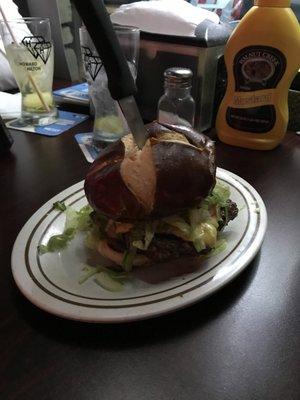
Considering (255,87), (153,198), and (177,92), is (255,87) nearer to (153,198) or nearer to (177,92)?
(177,92)

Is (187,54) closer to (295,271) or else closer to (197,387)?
(295,271)

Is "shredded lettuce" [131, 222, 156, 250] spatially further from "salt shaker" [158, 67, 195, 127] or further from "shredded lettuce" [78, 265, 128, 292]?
"salt shaker" [158, 67, 195, 127]

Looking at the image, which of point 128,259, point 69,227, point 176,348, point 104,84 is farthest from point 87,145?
point 176,348

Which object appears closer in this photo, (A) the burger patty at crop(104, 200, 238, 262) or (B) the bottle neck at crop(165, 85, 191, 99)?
(A) the burger patty at crop(104, 200, 238, 262)

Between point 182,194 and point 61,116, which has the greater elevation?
point 182,194

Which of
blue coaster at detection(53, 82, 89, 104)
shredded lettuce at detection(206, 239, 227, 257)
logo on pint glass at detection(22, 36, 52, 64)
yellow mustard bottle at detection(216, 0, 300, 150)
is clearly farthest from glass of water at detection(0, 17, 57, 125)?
shredded lettuce at detection(206, 239, 227, 257)

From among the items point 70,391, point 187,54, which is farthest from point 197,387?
point 187,54
